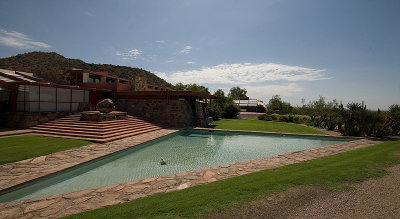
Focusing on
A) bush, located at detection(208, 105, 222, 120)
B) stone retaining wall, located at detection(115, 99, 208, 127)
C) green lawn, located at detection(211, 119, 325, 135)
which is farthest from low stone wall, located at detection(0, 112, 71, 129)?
bush, located at detection(208, 105, 222, 120)

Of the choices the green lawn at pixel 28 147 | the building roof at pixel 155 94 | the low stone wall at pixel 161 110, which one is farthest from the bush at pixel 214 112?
the green lawn at pixel 28 147

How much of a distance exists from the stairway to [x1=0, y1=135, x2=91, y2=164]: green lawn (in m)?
1.13

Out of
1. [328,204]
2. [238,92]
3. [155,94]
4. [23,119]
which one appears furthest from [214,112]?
[238,92]

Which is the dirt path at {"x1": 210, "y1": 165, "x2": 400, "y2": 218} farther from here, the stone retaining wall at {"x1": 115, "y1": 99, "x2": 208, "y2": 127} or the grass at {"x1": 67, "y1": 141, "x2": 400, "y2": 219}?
the stone retaining wall at {"x1": 115, "y1": 99, "x2": 208, "y2": 127}

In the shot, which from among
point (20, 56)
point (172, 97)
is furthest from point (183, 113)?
point (20, 56)

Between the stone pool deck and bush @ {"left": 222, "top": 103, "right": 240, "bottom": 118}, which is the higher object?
bush @ {"left": 222, "top": 103, "right": 240, "bottom": 118}

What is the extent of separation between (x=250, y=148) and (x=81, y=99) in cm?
1616

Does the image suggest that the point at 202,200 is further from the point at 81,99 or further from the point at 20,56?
the point at 20,56

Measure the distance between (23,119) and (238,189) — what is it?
51.8 ft

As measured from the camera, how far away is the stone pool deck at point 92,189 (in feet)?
14.1

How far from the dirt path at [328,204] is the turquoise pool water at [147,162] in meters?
4.02

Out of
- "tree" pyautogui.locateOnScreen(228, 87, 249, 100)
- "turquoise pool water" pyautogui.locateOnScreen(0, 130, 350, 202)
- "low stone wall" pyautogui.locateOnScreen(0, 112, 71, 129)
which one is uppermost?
"tree" pyautogui.locateOnScreen(228, 87, 249, 100)

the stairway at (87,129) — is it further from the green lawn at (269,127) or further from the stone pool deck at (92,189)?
the green lawn at (269,127)

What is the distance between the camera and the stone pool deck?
14.1 ft
